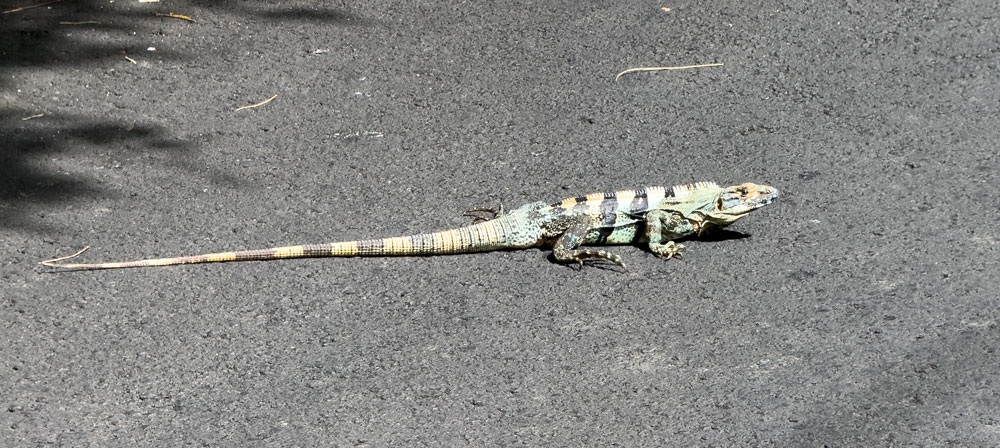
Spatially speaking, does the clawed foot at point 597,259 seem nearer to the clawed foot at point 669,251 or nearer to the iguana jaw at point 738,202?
the clawed foot at point 669,251

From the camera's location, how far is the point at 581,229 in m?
5.66

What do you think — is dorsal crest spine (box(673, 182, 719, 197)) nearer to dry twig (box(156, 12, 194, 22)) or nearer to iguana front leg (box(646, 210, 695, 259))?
iguana front leg (box(646, 210, 695, 259))

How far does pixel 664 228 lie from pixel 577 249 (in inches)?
20.3

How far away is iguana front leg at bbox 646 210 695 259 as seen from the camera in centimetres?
567

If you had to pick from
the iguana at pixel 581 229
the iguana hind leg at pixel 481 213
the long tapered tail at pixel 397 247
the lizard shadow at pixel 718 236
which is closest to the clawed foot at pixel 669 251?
the iguana at pixel 581 229

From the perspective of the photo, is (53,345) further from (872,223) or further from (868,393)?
(872,223)

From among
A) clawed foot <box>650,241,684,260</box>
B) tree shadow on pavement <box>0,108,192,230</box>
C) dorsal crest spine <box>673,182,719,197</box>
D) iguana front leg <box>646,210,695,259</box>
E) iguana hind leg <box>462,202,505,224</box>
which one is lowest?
tree shadow on pavement <box>0,108,192,230</box>

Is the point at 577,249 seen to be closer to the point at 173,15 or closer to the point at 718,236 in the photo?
the point at 718,236

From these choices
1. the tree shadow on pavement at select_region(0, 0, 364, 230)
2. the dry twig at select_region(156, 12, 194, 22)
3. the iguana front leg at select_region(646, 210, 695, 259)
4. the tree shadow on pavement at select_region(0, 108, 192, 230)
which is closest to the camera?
the iguana front leg at select_region(646, 210, 695, 259)

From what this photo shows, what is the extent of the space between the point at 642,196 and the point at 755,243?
0.68m

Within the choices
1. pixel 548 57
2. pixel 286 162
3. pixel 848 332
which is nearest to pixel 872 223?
pixel 848 332

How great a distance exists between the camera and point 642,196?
19.0ft

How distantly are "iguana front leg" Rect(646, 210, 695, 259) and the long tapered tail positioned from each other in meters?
0.65

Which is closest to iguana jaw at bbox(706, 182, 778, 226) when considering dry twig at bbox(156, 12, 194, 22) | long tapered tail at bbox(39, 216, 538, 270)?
long tapered tail at bbox(39, 216, 538, 270)
